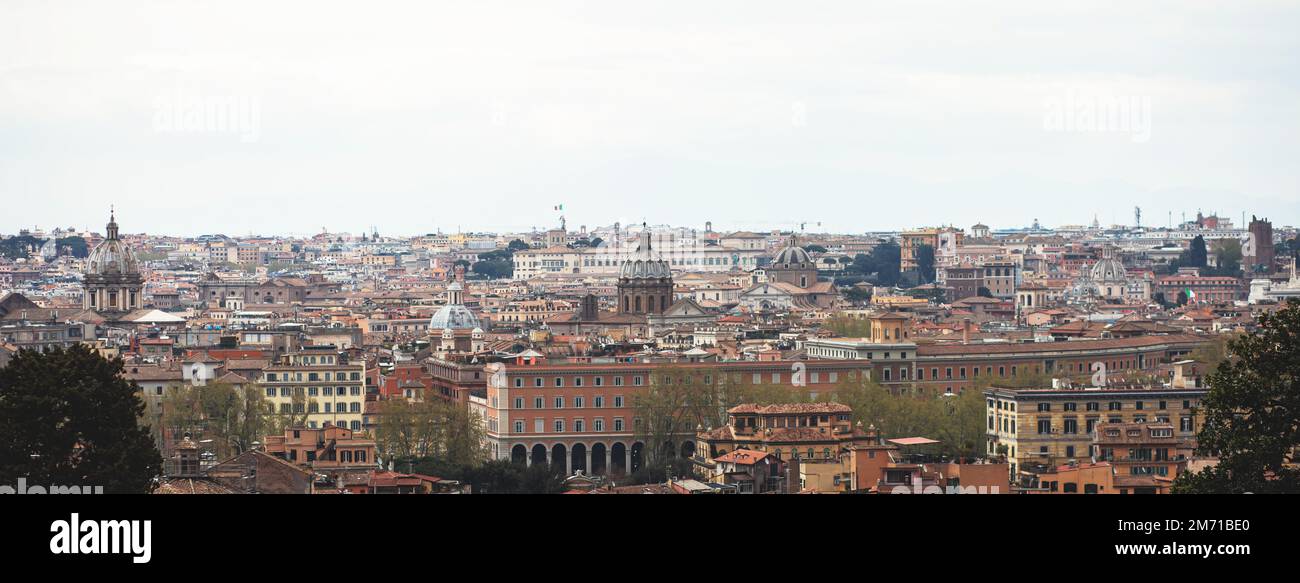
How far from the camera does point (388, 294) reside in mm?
74438

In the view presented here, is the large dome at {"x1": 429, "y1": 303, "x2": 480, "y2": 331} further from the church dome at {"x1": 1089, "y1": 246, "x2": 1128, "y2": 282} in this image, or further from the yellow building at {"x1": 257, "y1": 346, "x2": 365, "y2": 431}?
the church dome at {"x1": 1089, "y1": 246, "x2": 1128, "y2": 282}

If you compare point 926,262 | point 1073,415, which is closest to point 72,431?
point 1073,415

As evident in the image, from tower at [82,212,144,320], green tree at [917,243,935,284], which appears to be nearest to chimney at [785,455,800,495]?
tower at [82,212,144,320]

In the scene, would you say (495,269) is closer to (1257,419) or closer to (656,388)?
(656,388)

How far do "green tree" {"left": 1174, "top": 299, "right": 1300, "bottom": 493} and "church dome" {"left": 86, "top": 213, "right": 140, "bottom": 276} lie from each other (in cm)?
4430

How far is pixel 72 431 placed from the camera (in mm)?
14430

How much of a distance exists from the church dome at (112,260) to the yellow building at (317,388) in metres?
25.3

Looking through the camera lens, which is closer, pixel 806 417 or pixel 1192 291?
pixel 806 417

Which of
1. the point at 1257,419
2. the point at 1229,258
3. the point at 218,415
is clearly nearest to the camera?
the point at 1257,419

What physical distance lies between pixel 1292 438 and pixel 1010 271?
67143 mm

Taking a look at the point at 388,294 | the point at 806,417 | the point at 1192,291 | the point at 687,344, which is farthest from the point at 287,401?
the point at 1192,291

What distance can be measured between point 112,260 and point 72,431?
137 ft
